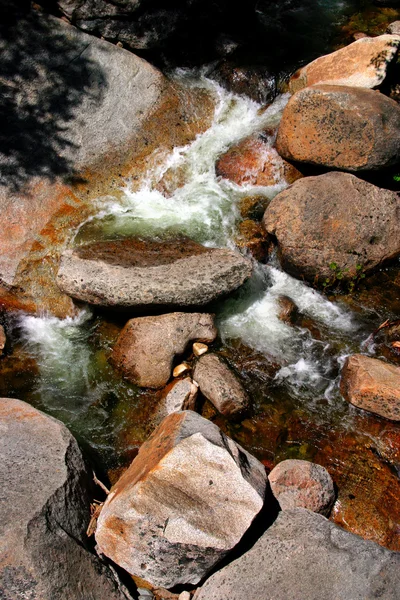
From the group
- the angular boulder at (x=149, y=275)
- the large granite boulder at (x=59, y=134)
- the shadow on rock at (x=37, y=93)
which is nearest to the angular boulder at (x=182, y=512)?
the angular boulder at (x=149, y=275)

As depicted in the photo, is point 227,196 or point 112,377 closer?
point 112,377

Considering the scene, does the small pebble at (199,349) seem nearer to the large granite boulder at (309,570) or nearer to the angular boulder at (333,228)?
the angular boulder at (333,228)

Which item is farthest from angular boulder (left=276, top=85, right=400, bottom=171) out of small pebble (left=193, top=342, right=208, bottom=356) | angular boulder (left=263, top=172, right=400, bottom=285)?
small pebble (left=193, top=342, right=208, bottom=356)

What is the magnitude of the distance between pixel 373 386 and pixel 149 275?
2.79m

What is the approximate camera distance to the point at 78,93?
23.7 feet

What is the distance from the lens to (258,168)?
25.2ft

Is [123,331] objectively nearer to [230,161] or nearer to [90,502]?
[90,502]

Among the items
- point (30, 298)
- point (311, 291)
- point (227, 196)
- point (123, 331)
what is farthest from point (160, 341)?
point (227, 196)

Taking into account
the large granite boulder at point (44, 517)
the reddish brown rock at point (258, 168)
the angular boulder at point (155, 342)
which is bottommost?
the angular boulder at point (155, 342)

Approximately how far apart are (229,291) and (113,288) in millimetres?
1374

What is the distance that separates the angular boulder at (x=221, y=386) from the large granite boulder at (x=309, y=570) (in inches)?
62.8

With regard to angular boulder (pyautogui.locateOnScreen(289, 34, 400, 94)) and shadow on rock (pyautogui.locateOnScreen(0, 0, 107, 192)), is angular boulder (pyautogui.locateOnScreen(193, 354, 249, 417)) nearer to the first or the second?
shadow on rock (pyautogui.locateOnScreen(0, 0, 107, 192))

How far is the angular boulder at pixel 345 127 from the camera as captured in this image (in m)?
6.83

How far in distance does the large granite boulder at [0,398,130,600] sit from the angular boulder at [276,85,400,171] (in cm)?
512
